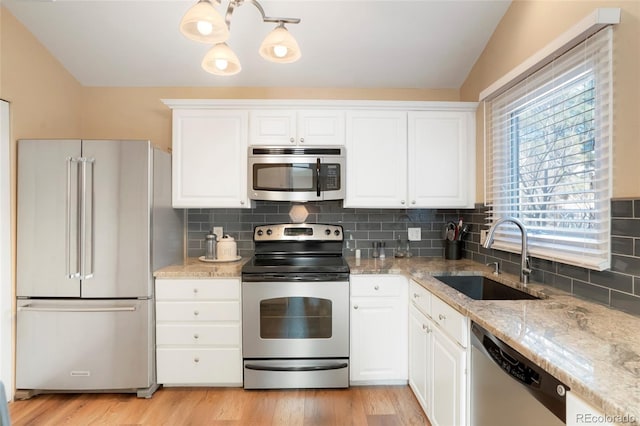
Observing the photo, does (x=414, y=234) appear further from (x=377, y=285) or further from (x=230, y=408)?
(x=230, y=408)

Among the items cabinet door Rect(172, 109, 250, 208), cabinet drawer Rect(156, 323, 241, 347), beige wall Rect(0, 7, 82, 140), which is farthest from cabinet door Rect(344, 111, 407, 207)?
beige wall Rect(0, 7, 82, 140)

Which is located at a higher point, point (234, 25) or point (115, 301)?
point (234, 25)

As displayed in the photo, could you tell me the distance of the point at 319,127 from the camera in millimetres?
2646

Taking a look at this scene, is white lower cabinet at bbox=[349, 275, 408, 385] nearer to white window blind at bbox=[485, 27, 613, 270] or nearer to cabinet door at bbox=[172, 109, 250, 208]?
white window blind at bbox=[485, 27, 613, 270]

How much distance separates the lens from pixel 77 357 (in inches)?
90.0

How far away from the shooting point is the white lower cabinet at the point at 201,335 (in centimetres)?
238

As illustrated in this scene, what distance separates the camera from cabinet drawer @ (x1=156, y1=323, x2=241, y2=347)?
7.82 ft

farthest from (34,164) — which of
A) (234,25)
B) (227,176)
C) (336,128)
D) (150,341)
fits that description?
(336,128)

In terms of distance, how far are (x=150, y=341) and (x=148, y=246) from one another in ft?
2.15

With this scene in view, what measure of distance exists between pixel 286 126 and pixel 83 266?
1704mm

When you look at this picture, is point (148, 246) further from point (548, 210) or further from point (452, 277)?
point (548, 210)

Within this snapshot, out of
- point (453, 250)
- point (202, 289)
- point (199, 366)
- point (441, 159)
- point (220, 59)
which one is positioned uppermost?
point (220, 59)

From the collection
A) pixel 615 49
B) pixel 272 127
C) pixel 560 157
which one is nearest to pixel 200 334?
pixel 272 127

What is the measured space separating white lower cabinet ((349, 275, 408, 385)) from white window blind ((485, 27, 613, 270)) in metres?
0.79
